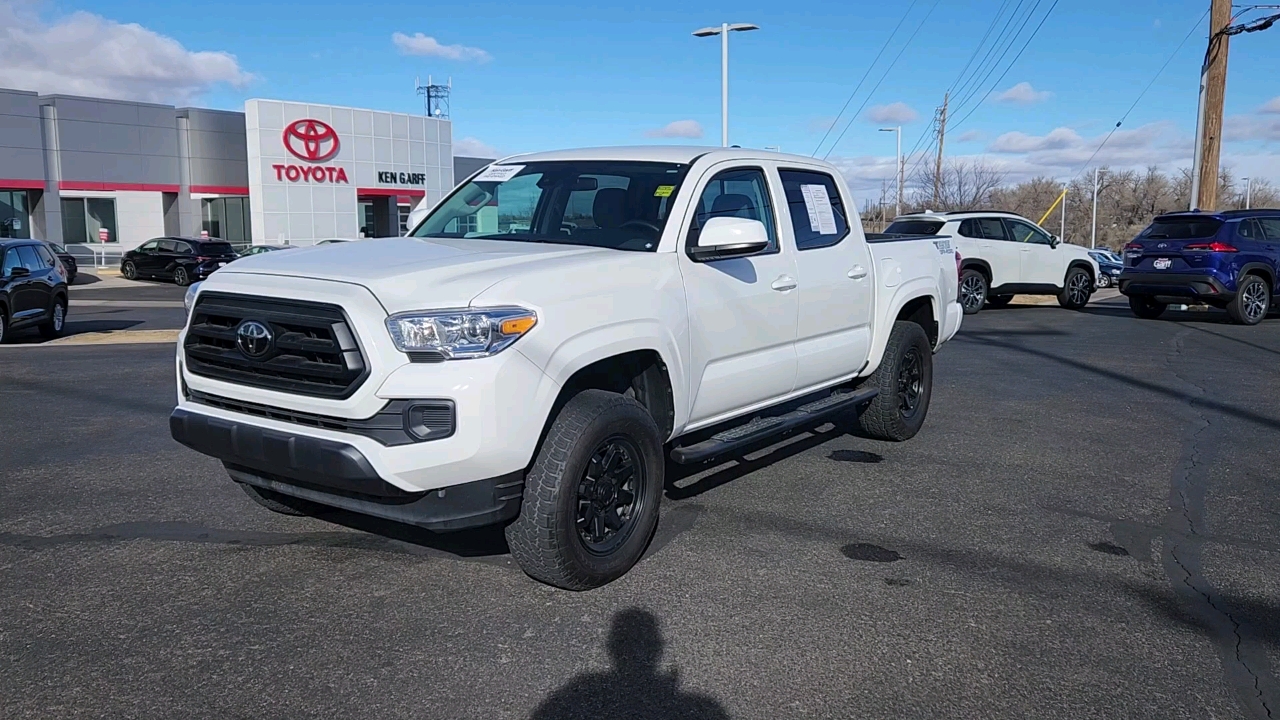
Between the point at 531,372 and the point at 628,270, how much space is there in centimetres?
87

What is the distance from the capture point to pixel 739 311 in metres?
5.36

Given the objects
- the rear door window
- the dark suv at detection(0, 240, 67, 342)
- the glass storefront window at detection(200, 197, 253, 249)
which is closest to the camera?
the rear door window

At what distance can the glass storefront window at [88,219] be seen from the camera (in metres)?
43.0

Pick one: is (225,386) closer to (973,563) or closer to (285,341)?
(285,341)

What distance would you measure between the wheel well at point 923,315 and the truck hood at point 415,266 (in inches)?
135

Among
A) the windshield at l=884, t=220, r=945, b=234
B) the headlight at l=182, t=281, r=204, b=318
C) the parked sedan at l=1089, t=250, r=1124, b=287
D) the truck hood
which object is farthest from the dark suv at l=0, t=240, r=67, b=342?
the parked sedan at l=1089, t=250, r=1124, b=287

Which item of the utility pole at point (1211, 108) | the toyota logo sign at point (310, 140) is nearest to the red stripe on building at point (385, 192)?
the toyota logo sign at point (310, 140)

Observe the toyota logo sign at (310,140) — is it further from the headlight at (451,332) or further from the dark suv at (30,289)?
the headlight at (451,332)

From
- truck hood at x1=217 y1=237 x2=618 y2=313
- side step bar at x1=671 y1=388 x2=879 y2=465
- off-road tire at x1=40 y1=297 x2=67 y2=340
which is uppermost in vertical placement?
truck hood at x1=217 y1=237 x2=618 y2=313

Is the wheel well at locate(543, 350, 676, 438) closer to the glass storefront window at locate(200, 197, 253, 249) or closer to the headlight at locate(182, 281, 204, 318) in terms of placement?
the headlight at locate(182, 281, 204, 318)

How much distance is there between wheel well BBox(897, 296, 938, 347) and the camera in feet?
25.1

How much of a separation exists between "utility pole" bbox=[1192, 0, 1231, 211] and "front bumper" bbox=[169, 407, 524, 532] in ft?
72.4

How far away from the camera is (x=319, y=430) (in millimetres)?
4066

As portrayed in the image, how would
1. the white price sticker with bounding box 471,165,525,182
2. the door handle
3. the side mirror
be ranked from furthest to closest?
the white price sticker with bounding box 471,165,525,182 → the door handle → the side mirror
